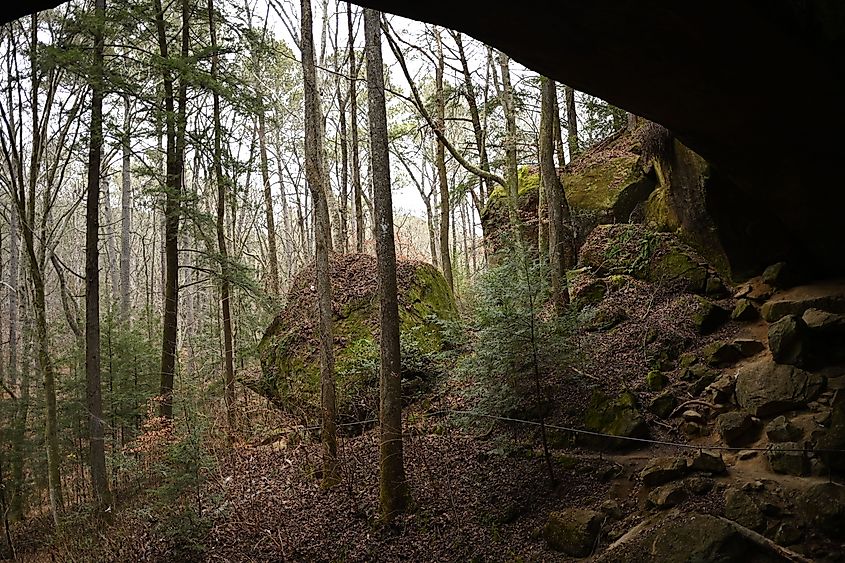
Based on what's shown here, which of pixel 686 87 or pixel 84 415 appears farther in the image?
pixel 84 415

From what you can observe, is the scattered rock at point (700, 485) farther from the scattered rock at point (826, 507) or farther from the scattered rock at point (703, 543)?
the scattered rock at point (826, 507)

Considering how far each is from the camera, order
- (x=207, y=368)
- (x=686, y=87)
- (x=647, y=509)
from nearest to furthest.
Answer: (x=686, y=87), (x=647, y=509), (x=207, y=368)

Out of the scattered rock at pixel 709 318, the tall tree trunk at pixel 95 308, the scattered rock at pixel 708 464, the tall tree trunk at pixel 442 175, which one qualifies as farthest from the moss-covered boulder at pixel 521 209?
the tall tree trunk at pixel 95 308

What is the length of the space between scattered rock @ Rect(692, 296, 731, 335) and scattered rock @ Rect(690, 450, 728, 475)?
299cm

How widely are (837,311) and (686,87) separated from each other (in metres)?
4.07

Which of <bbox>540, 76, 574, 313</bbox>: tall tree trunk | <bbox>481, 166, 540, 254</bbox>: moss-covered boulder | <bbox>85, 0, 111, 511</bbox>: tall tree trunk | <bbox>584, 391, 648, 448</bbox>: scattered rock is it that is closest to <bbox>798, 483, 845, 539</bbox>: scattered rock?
<bbox>584, 391, 648, 448</bbox>: scattered rock

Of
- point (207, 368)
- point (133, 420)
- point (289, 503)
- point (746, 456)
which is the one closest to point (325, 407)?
point (289, 503)

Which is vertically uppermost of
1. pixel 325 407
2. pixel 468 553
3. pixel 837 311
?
pixel 837 311

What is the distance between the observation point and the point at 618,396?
23.7 feet

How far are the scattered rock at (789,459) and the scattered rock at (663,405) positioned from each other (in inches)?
61.3

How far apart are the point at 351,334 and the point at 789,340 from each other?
828cm

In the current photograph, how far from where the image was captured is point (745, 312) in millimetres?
8016

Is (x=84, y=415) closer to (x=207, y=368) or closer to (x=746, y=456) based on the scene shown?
(x=207, y=368)

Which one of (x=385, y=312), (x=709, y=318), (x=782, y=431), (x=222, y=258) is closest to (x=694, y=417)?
(x=782, y=431)
